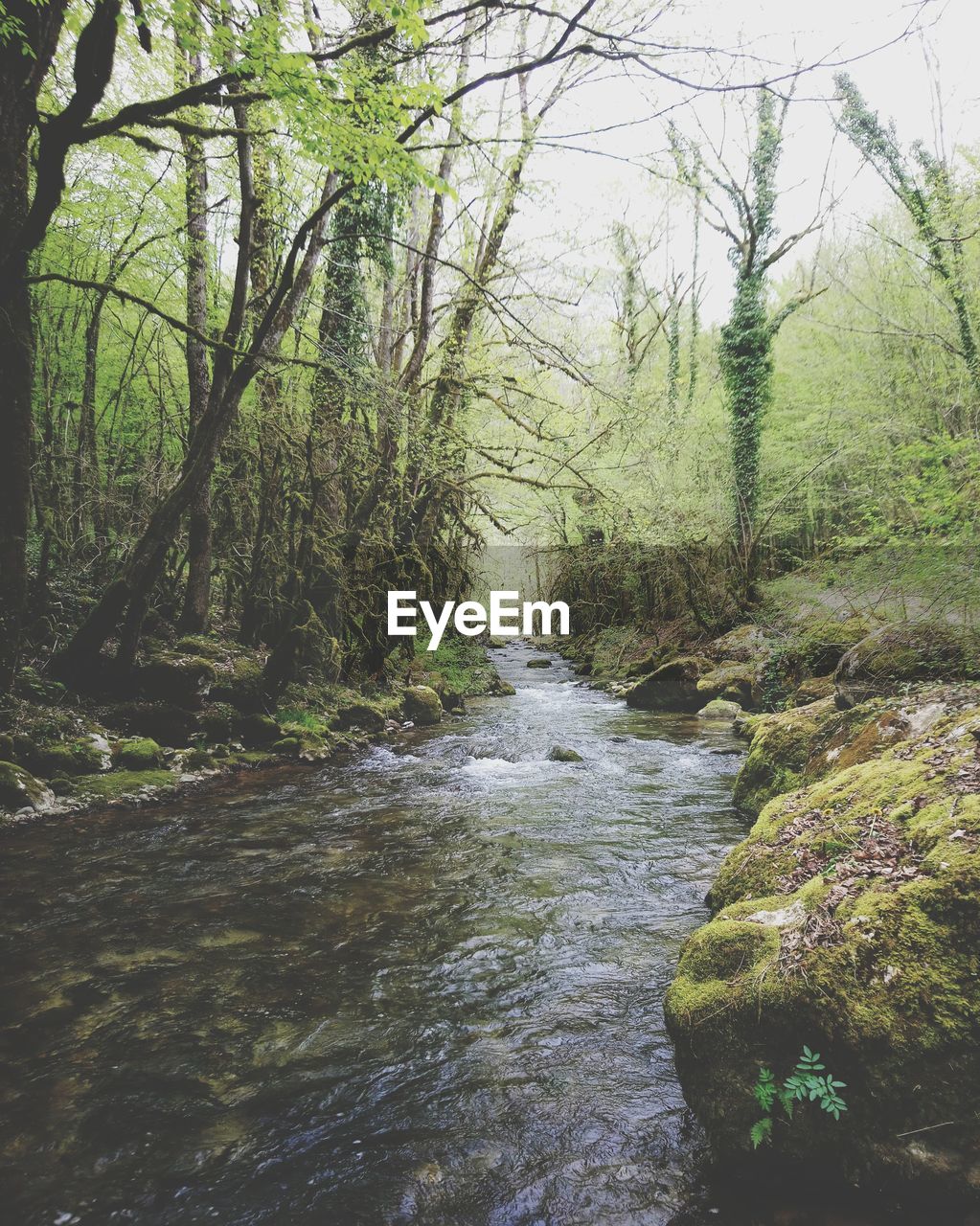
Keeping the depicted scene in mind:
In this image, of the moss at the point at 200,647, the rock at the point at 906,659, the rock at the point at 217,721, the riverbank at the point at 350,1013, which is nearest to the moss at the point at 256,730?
the rock at the point at 217,721

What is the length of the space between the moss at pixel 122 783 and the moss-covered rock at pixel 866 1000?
6.26 metres

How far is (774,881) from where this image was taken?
12.7ft

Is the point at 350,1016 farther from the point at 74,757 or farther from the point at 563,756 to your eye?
the point at 563,756

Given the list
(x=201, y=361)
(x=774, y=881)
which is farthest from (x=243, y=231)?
(x=774, y=881)

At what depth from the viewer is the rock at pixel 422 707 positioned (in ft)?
41.8

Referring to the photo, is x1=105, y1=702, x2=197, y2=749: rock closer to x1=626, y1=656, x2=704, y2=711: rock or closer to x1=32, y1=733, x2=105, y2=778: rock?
x1=32, y1=733, x2=105, y2=778: rock

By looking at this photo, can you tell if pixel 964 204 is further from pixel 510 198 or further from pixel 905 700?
pixel 905 700

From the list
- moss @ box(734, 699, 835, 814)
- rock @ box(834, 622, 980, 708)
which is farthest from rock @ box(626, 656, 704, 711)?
moss @ box(734, 699, 835, 814)

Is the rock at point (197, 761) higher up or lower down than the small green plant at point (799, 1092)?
lower down

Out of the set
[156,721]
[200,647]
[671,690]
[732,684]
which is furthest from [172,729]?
[732,684]

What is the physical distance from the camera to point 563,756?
998cm

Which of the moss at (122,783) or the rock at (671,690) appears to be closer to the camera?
the moss at (122,783)

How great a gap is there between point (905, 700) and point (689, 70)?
17.9ft

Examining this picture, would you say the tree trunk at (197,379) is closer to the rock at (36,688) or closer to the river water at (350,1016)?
the rock at (36,688)
